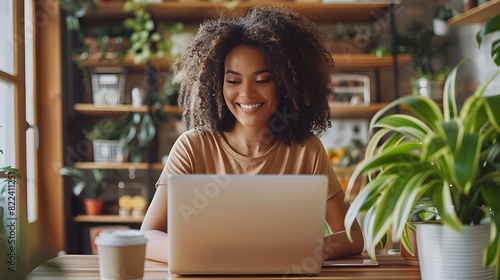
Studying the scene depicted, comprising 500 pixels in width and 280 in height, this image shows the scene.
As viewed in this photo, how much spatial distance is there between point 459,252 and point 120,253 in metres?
0.64

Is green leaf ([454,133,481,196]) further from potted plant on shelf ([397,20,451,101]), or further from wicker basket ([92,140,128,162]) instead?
wicker basket ([92,140,128,162])

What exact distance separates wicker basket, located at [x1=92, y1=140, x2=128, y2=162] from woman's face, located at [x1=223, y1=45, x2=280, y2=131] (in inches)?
82.3

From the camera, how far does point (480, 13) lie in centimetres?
312

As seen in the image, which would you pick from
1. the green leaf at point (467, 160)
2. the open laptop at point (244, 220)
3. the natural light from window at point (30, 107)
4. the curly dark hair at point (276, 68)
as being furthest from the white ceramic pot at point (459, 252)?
the natural light from window at point (30, 107)

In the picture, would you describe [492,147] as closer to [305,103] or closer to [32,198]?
[305,103]

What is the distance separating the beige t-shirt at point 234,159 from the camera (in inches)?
73.8

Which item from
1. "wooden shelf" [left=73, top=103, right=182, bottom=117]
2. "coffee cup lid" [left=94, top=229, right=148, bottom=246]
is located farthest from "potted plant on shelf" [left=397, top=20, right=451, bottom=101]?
"coffee cup lid" [left=94, top=229, right=148, bottom=246]

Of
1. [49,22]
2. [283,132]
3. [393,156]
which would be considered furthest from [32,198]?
[393,156]

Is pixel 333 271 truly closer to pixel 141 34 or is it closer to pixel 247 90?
pixel 247 90

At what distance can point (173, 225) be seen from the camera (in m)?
1.21

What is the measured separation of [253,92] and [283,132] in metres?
0.18

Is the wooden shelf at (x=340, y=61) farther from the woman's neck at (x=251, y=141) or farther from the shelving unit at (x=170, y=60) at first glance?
the woman's neck at (x=251, y=141)

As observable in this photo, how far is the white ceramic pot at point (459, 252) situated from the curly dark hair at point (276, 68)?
2.63 ft

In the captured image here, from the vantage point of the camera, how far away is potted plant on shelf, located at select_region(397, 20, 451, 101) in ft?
12.3
